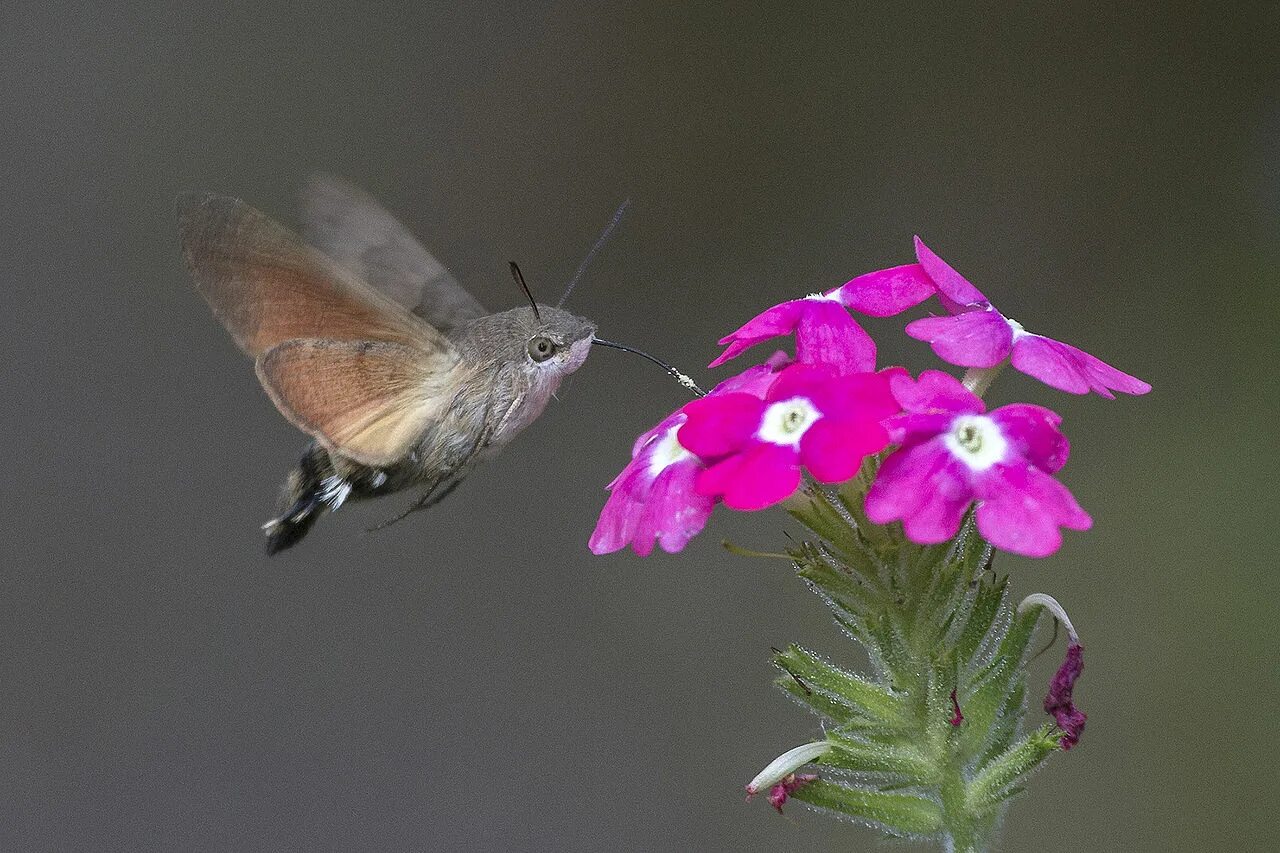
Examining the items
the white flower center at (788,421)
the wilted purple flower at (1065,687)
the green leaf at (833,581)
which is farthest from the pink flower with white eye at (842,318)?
the wilted purple flower at (1065,687)

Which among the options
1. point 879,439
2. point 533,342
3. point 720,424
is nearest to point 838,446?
point 879,439

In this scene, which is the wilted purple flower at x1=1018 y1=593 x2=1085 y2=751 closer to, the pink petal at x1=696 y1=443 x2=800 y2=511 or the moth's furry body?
the pink petal at x1=696 y1=443 x2=800 y2=511

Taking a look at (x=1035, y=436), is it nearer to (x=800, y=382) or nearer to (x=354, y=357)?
(x=800, y=382)

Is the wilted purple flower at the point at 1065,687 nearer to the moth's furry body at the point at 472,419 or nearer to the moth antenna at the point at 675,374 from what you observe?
the moth antenna at the point at 675,374

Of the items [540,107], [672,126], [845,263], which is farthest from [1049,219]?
[540,107]

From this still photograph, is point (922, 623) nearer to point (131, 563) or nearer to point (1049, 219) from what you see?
point (131, 563)
